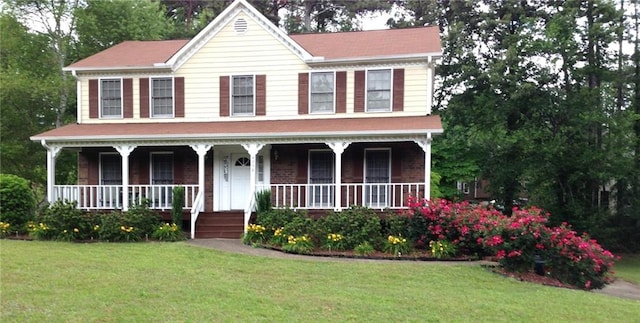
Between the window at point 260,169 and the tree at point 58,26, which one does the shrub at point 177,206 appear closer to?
the window at point 260,169

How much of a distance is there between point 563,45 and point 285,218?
14.6 metres

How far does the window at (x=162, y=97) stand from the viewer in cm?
1596

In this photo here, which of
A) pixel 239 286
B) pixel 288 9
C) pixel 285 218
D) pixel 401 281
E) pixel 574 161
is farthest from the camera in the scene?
pixel 288 9

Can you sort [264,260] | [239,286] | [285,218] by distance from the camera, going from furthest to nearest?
[285,218]
[264,260]
[239,286]

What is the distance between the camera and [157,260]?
9867 mm

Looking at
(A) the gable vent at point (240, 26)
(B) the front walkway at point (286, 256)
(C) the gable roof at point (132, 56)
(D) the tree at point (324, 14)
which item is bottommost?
(B) the front walkway at point (286, 256)

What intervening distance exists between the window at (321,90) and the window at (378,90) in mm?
1303

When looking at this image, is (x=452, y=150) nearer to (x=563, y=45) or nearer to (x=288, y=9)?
(x=563, y=45)

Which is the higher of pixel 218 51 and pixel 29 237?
pixel 218 51

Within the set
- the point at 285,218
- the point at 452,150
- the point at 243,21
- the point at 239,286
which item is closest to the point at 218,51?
the point at 243,21

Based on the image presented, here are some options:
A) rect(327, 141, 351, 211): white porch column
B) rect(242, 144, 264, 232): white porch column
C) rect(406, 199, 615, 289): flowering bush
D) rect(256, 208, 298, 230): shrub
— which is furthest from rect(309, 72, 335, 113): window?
rect(406, 199, 615, 289): flowering bush

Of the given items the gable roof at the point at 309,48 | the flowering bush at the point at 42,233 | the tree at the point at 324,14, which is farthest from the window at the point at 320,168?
the tree at the point at 324,14

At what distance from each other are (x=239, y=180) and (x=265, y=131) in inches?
107

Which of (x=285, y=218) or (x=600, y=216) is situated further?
(x=600, y=216)
